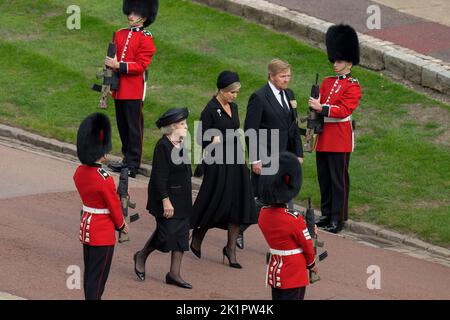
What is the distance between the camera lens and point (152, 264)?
15.3 metres

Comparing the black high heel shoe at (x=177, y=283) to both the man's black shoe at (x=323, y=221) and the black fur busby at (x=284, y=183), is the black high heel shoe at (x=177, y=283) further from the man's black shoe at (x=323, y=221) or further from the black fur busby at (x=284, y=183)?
the man's black shoe at (x=323, y=221)

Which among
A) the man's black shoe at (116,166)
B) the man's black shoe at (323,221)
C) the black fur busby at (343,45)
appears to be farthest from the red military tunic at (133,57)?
the man's black shoe at (323,221)

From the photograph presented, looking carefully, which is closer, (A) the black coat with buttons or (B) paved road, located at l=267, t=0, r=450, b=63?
(A) the black coat with buttons

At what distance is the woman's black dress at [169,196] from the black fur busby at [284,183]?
1750mm

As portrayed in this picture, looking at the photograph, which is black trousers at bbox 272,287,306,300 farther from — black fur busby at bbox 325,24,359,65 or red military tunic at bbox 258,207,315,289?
black fur busby at bbox 325,24,359,65

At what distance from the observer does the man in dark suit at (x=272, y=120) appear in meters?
16.1

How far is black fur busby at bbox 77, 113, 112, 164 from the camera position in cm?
1351

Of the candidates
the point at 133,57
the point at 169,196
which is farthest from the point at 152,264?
the point at 133,57

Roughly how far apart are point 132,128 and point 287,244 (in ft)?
20.1

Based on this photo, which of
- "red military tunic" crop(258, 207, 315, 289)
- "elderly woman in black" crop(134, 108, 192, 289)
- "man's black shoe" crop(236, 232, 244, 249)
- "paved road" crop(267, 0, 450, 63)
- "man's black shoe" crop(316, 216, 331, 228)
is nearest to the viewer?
"red military tunic" crop(258, 207, 315, 289)

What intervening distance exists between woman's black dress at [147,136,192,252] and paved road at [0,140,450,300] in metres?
0.46

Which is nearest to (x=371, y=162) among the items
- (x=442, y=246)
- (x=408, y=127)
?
(x=408, y=127)

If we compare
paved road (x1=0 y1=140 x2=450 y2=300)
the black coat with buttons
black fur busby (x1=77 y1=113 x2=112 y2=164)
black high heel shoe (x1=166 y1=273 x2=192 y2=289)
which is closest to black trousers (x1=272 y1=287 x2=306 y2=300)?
paved road (x1=0 y1=140 x2=450 y2=300)

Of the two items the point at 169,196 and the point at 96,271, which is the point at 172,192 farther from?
the point at 96,271
